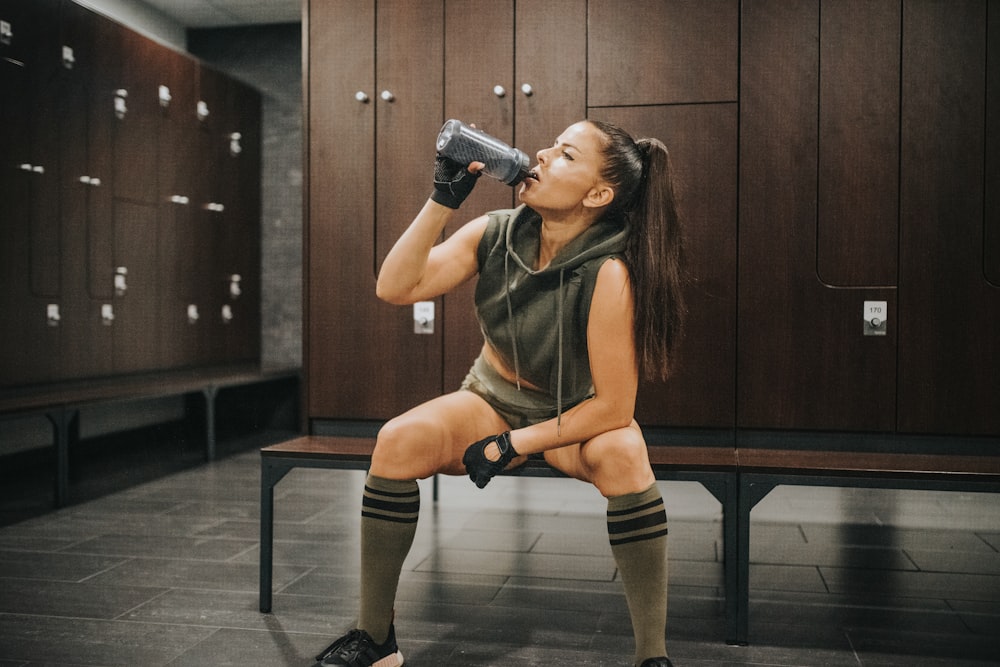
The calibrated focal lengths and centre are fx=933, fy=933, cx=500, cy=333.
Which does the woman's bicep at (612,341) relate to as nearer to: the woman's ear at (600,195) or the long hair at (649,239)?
the long hair at (649,239)

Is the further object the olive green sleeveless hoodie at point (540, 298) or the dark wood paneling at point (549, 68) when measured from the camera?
the dark wood paneling at point (549, 68)

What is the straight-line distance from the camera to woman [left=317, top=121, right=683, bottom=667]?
1943 millimetres

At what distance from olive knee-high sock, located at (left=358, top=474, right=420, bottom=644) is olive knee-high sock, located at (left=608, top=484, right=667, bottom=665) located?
45 centimetres

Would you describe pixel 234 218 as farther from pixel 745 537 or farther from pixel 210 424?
pixel 745 537

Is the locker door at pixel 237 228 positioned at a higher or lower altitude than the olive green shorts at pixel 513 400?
higher

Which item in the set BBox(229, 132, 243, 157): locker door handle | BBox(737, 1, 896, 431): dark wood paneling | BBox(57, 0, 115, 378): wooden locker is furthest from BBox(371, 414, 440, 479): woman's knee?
BBox(229, 132, 243, 157): locker door handle

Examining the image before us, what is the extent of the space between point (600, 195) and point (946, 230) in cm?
126

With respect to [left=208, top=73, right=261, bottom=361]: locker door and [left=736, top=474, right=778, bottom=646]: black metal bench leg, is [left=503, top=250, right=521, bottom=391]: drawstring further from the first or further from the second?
[left=208, top=73, right=261, bottom=361]: locker door

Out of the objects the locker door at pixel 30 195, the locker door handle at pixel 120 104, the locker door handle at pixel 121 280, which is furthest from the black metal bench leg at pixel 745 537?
the locker door handle at pixel 120 104

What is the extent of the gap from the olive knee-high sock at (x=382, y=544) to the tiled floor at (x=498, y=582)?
210 millimetres

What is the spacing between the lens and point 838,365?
2779 mm

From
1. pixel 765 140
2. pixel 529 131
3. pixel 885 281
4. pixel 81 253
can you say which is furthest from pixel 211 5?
pixel 885 281

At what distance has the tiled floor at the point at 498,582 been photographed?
7.27 feet

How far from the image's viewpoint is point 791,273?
279 centimetres
